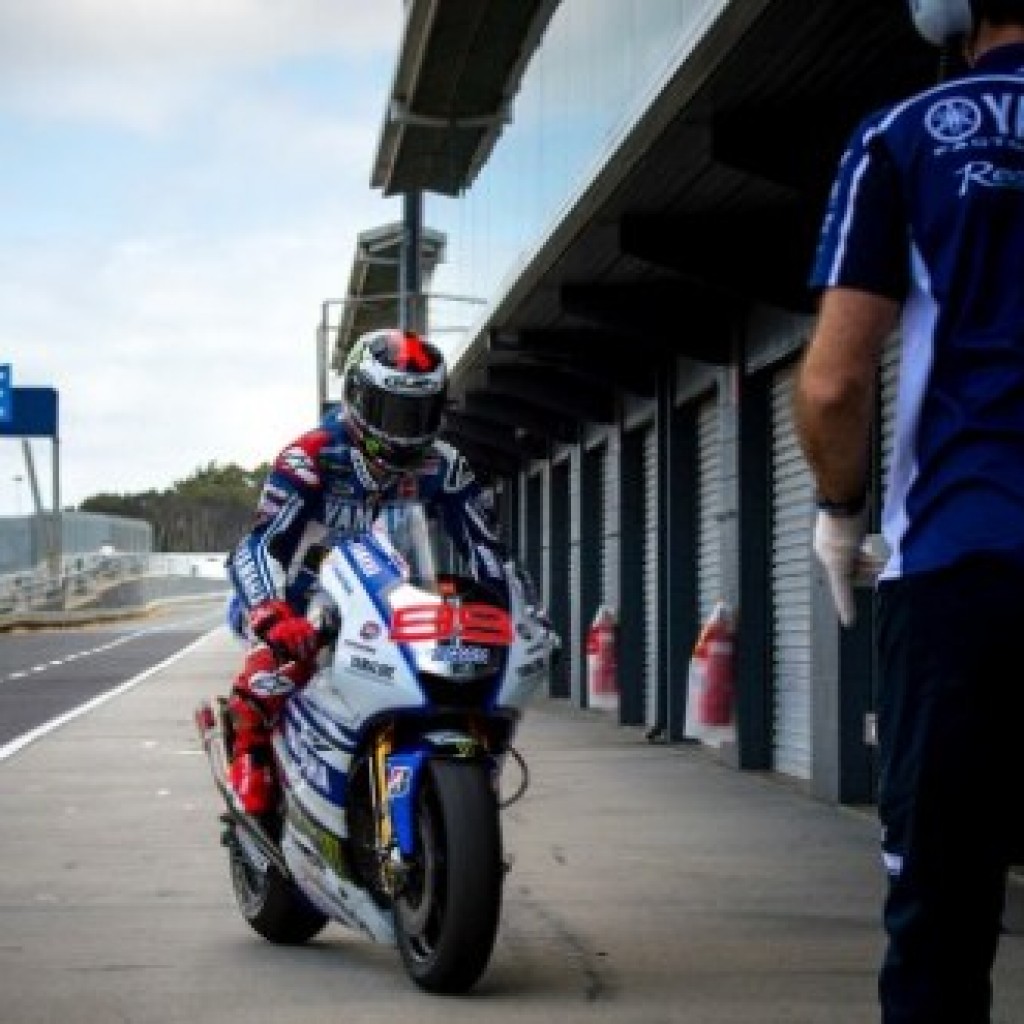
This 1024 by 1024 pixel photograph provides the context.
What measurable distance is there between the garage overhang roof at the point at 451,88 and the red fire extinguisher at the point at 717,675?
713 cm

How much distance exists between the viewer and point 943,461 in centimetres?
312

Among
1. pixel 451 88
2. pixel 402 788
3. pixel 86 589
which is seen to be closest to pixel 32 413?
pixel 86 589

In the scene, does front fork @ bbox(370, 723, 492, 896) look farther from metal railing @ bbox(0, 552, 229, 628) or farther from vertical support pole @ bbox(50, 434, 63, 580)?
vertical support pole @ bbox(50, 434, 63, 580)

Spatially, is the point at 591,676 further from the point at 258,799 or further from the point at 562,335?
the point at 258,799

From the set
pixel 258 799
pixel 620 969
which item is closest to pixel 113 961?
pixel 258 799

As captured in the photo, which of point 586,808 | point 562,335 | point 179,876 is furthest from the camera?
point 562,335

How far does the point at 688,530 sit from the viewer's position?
58.3 feet

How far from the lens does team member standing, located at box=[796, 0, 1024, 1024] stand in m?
3.02

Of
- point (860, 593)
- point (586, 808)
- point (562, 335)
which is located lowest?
point (586, 808)

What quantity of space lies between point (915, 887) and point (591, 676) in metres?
17.4

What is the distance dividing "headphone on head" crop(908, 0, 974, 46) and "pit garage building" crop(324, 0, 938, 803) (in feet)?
16.4

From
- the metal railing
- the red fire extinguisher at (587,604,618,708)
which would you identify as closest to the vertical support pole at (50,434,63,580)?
the metal railing

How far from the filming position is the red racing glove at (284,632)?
6355 mm

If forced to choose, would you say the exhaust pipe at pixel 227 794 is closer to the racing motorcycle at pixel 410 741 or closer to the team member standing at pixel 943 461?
the racing motorcycle at pixel 410 741
